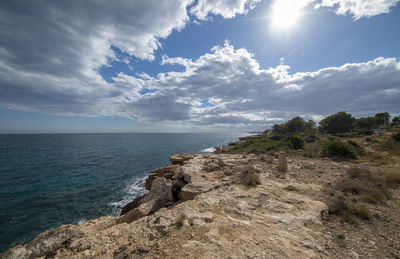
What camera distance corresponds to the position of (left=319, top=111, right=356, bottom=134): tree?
48.3 meters

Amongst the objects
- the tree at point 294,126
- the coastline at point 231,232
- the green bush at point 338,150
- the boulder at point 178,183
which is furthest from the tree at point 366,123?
the boulder at point 178,183

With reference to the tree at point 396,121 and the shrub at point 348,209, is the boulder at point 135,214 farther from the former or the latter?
the tree at point 396,121

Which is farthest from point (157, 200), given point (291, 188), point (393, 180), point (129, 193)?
point (393, 180)

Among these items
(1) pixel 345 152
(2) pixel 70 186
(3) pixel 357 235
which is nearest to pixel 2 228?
(2) pixel 70 186

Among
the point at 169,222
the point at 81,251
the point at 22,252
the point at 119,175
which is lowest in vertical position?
the point at 119,175

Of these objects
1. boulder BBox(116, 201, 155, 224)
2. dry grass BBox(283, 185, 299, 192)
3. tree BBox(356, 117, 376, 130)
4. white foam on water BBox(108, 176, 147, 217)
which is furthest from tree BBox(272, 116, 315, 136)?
boulder BBox(116, 201, 155, 224)

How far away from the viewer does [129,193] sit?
55.2 feet

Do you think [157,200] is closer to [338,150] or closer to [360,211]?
[360,211]

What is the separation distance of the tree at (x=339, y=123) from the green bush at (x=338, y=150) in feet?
149

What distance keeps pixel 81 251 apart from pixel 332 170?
50.7ft

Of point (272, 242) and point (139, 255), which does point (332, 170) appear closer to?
point (272, 242)

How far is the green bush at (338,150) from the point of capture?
15700mm

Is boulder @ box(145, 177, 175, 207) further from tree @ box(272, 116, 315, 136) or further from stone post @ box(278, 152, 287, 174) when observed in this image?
tree @ box(272, 116, 315, 136)

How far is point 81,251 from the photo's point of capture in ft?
13.4
